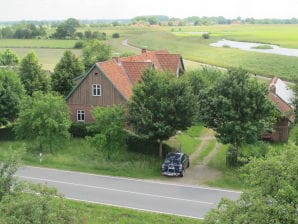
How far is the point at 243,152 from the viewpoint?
38.9 metres

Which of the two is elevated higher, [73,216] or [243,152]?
[73,216]

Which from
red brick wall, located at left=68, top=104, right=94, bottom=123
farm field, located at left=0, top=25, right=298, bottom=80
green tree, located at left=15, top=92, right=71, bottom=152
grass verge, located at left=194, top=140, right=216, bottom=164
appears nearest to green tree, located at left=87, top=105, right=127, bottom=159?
green tree, located at left=15, top=92, right=71, bottom=152

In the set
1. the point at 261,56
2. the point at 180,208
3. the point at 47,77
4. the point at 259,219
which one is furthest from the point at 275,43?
the point at 259,219

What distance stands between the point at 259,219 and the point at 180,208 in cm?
1246

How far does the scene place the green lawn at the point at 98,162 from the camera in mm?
35750

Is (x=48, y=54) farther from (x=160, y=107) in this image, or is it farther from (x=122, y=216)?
(x=122, y=216)

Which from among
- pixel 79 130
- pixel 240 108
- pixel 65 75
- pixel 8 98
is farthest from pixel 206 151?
pixel 65 75

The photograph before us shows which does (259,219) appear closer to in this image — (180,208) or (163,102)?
(180,208)

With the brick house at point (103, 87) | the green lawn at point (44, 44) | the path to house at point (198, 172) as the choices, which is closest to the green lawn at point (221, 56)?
the green lawn at point (44, 44)

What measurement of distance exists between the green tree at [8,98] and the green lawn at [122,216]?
18848 mm

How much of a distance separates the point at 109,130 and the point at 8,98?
1366 cm

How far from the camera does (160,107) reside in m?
36.2

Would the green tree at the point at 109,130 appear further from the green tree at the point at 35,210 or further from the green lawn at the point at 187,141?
the green tree at the point at 35,210

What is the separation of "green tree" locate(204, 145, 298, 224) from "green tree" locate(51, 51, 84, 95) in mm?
39348
